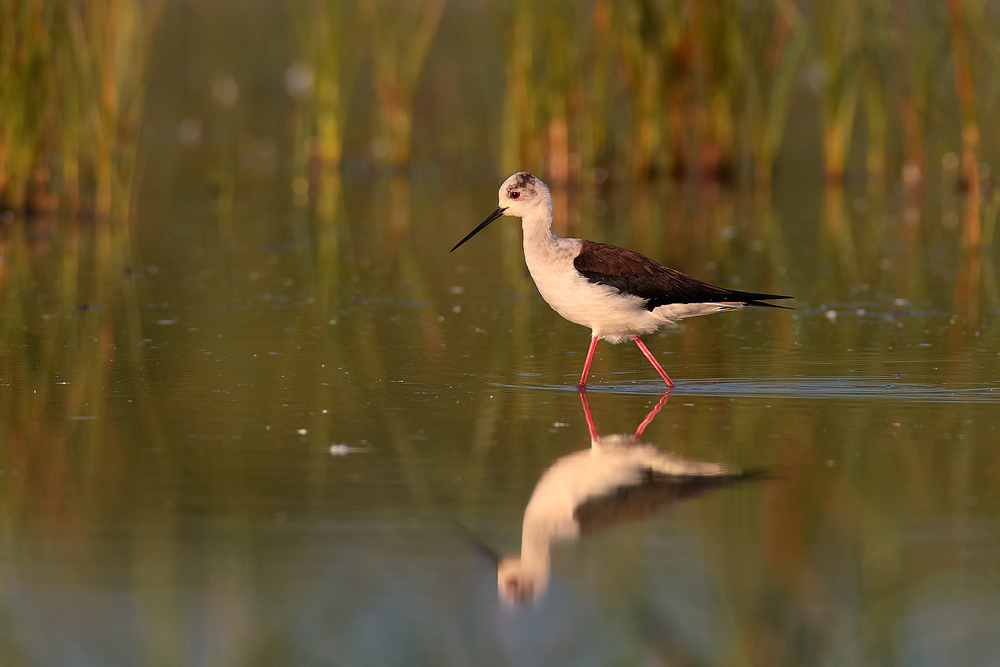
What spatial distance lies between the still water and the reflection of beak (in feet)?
0.10

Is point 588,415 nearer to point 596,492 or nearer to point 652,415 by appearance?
point 652,415

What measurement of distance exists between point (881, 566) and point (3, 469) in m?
3.05

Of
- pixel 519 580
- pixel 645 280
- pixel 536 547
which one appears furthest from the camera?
pixel 645 280

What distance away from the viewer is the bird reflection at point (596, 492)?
4398mm

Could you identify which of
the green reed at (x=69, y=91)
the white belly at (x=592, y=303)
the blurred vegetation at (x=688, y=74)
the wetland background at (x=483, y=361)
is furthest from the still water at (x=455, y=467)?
the blurred vegetation at (x=688, y=74)

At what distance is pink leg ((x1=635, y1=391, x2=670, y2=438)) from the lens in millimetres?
6262

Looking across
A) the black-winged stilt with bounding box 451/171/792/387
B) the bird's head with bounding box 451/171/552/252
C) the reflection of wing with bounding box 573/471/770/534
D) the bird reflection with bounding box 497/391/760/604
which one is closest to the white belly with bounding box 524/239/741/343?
the black-winged stilt with bounding box 451/171/792/387

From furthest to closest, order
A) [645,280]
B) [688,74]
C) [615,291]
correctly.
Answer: [688,74] → [645,280] → [615,291]

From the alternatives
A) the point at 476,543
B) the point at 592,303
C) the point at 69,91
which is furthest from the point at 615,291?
the point at 69,91

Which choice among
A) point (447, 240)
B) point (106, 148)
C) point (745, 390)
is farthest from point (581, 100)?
point (745, 390)

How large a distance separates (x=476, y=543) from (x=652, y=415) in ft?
6.82

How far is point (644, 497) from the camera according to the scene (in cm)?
514

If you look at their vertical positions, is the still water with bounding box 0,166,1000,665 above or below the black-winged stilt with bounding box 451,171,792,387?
below

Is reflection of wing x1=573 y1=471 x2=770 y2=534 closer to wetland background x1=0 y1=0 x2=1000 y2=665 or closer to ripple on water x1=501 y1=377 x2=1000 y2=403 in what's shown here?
wetland background x1=0 y1=0 x2=1000 y2=665
